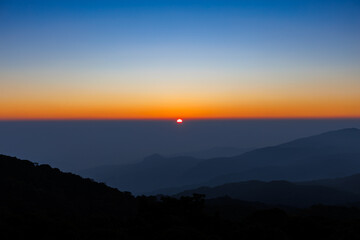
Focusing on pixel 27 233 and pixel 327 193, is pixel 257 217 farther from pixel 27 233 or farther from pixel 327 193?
pixel 327 193

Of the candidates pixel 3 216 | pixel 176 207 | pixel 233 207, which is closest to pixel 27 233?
pixel 3 216

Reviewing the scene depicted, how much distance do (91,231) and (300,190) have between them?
446 ft

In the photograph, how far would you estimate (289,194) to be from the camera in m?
142

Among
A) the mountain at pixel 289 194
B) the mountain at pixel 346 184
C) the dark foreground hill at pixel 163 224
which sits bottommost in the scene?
the mountain at pixel 346 184

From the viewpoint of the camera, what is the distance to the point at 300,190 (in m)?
147

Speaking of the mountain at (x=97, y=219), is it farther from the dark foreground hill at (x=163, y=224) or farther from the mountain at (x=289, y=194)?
the mountain at (x=289, y=194)

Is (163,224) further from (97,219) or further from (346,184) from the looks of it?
(346,184)

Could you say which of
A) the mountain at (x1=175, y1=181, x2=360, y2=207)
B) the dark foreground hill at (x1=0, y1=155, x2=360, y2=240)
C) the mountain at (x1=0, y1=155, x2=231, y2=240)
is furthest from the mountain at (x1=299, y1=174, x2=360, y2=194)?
the dark foreground hill at (x1=0, y1=155, x2=360, y2=240)

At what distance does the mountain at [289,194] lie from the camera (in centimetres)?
12975

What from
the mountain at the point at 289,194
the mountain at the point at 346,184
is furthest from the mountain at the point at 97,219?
the mountain at the point at 346,184

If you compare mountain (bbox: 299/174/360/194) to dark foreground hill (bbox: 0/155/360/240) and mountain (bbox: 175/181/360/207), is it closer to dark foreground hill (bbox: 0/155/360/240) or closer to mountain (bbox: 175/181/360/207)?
mountain (bbox: 175/181/360/207)

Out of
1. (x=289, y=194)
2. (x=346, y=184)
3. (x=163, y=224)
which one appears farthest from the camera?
(x=346, y=184)

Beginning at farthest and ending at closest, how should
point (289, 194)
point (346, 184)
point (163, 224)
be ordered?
1. point (346, 184)
2. point (289, 194)
3. point (163, 224)

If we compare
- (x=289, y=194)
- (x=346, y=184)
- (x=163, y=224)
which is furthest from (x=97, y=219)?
(x=346, y=184)
